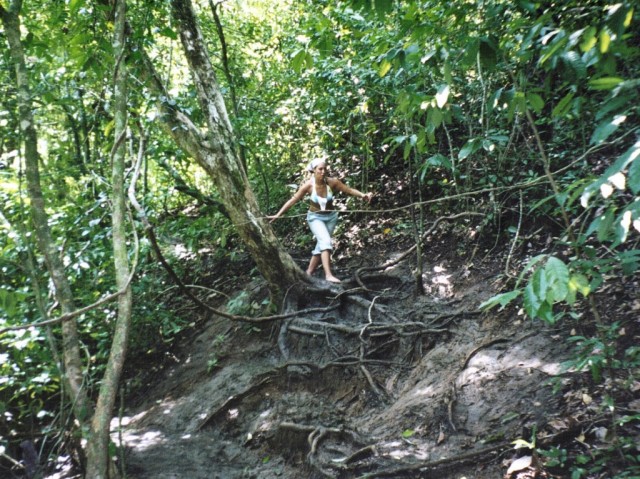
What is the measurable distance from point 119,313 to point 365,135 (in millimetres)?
5255

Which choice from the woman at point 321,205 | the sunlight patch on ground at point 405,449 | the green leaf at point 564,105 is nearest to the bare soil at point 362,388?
the sunlight patch on ground at point 405,449

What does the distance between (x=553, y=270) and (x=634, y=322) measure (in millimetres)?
2062

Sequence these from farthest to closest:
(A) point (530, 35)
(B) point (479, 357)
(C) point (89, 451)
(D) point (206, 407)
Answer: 1. (D) point (206, 407)
2. (B) point (479, 357)
3. (C) point (89, 451)
4. (A) point (530, 35)

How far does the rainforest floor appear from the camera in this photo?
11.1 ft

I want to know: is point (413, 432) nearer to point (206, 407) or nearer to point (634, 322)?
point (634, 322)

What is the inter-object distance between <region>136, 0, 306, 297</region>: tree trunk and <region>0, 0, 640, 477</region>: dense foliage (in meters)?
0.22

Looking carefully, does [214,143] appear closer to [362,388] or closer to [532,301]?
[362,388]

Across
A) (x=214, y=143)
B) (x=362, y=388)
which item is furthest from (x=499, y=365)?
(x=214, y=143)

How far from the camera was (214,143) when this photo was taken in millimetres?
5609

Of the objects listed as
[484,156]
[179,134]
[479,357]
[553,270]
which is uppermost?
[179,134]

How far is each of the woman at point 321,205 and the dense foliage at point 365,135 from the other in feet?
3.53

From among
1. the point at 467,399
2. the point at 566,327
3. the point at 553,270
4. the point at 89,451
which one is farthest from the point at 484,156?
the point at 89,451

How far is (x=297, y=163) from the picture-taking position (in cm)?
980

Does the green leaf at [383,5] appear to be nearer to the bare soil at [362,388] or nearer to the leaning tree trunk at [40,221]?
the leaning tree trunk at [40,221]
